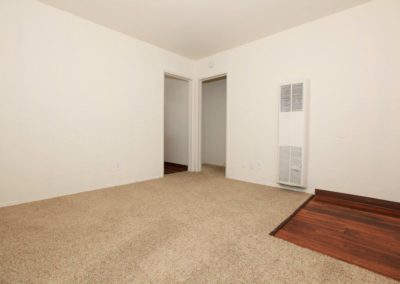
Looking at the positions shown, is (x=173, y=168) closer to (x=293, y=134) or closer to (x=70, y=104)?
(x=70, y=104)

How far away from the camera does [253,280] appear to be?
112 centimetres

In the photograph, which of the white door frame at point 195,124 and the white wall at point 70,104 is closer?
the white wall at point 70,104

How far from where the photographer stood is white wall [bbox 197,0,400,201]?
7.34 ft

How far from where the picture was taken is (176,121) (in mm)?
4980

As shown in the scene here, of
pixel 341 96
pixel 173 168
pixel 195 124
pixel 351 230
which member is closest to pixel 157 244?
pixel 351 230

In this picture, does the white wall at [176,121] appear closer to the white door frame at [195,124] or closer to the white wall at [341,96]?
the white door frame at [195,124]

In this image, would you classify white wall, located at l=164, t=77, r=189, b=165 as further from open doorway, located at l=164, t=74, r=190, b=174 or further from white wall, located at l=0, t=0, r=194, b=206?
white wall, located at l=0, t=0, r=194, b=206

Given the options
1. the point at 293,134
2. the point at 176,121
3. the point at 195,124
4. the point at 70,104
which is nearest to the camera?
the point at 70,104

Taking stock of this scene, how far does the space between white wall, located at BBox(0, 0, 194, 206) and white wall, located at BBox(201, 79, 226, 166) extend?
1.82 meters

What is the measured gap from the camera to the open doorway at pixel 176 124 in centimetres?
459

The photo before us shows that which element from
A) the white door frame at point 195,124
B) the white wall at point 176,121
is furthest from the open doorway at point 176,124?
the white door frame at point 195,124

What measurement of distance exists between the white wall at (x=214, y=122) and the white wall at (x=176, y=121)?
76cm

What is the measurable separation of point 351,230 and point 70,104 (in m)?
3.41

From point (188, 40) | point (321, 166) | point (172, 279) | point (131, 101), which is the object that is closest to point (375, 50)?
point (321, 166)
